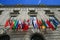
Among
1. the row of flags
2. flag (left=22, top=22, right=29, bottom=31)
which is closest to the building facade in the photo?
the row of flags

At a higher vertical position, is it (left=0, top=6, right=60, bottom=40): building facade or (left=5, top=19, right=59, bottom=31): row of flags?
(left=0, top=6, right=60, bottom=40): building facade

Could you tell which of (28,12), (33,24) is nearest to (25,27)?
(33,24)

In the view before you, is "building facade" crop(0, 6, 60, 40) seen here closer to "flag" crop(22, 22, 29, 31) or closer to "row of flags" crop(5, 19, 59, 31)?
"row of flags" crop(5, 19, 59, 31)

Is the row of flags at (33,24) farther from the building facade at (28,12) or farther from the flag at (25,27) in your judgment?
the building facade at (28,12)

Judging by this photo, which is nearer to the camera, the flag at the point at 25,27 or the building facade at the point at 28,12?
the flag at the point at 25,27

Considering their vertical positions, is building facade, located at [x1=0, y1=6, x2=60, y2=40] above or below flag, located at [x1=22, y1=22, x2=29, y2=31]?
above

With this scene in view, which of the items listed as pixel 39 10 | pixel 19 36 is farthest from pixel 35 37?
pixel 39 10

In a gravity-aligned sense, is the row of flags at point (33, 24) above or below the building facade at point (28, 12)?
below

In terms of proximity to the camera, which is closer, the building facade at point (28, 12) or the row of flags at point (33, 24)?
the row of flags at point (33, 24)

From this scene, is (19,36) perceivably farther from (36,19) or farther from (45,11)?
(45,11)

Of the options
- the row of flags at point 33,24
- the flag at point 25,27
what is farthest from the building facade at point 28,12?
the flag at point 25,27

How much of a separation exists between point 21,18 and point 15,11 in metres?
2.39

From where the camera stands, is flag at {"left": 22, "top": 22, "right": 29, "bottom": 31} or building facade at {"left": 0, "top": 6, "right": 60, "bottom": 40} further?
building facade at {"left": 0, "top": 6, "right": 60, "bottom": 40}

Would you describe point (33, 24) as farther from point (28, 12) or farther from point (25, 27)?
point (28, 12)
